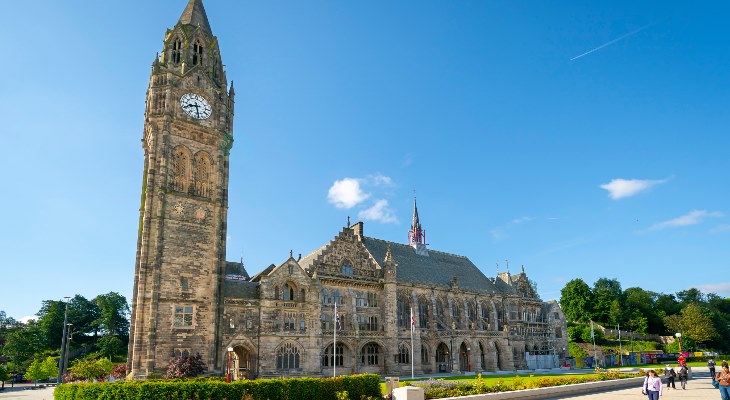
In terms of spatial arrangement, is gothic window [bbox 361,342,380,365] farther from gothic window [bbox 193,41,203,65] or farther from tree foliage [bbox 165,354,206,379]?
gothic window [bbox 193,41,203,65]

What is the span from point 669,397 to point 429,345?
34942 millimetres

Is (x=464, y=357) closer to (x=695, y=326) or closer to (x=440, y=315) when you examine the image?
(x=440, y=315)

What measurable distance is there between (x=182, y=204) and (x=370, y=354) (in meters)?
26.3

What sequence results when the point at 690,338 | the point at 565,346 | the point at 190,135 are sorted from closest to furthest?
the point at 190,135
the point at 565,346
the point at 690,338

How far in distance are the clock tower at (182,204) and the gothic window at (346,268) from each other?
1419 cm

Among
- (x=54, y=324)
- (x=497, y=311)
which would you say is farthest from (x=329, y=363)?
(x=54, y=324)

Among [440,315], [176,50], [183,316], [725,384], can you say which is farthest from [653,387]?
[176,50]

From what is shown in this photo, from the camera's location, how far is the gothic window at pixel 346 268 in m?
54.7

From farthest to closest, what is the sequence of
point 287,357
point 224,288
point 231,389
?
point 287,357
point 224,288
point 231,389

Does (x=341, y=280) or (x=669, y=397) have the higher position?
(x=341, y=280)

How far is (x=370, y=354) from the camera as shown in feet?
179

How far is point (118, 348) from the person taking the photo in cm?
8481

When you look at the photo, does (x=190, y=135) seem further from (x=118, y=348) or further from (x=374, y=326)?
(x=118, y=348)

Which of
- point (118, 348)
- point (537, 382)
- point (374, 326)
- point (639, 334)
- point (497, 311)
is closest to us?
point (537, 382)
